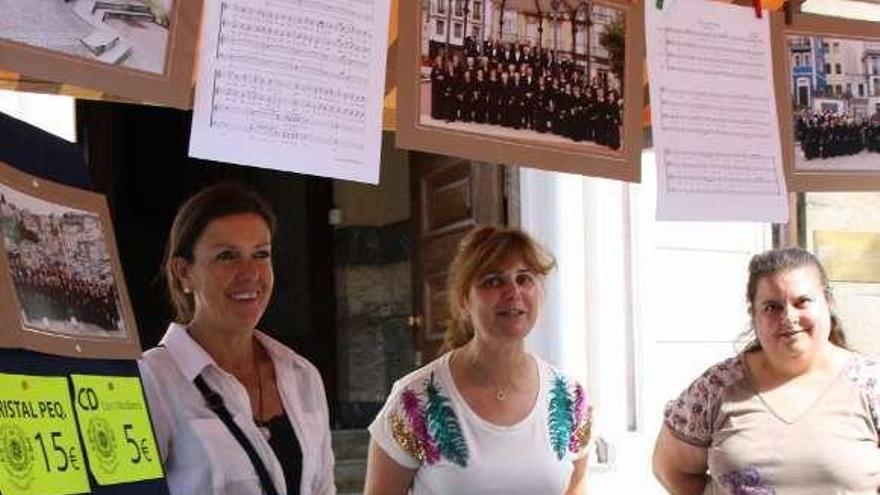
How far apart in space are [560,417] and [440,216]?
2458mm

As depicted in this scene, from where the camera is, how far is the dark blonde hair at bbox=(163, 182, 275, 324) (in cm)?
237

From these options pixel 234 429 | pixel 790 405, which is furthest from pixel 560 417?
pixel 234 429

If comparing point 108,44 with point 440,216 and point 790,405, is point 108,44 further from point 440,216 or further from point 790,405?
point 440,216

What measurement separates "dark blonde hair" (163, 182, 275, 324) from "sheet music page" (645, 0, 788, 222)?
0.92 metres

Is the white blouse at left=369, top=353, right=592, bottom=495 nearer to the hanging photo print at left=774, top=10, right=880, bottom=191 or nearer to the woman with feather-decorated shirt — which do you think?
the woman with feather-decorated shirt

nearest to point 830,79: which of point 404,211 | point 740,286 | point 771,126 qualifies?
point 771,126

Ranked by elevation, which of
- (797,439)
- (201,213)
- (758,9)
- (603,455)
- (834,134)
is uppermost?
(758,9)

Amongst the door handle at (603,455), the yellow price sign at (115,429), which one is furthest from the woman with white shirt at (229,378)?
the door handle at (603,455)

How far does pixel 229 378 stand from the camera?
7.52 ft

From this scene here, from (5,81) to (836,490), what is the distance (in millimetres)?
2076

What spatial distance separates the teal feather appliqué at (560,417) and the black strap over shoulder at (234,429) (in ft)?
2.62

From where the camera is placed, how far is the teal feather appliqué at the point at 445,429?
2.60 m

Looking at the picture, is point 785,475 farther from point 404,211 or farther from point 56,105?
point 404,211

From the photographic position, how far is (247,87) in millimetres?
1596
